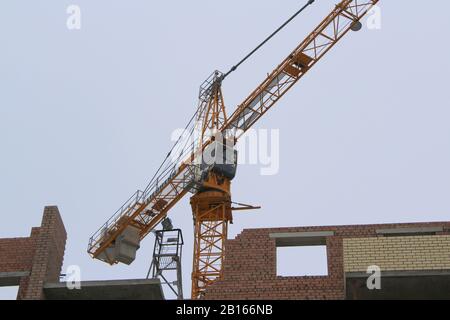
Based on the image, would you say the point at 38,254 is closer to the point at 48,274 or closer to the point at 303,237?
the point at 48,274

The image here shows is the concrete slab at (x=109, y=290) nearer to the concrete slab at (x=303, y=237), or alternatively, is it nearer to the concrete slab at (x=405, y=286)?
the concrete slab at (x=303, y=237)

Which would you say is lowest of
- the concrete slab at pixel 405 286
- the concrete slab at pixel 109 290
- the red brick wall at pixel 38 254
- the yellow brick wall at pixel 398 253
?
the concrete slab at pixel 405 286

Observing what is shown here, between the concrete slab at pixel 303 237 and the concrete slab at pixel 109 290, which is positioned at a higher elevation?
the concrete slab at pixel 303 237

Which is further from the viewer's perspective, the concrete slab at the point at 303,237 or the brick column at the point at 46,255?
the brick column at the point at 46,255

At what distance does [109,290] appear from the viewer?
57.8 feet

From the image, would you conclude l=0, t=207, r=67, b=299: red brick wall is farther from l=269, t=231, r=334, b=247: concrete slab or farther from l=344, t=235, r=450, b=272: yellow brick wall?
l=344, t=235, r=450, b=272: yellow brick wall

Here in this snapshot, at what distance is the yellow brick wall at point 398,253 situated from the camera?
15422mm

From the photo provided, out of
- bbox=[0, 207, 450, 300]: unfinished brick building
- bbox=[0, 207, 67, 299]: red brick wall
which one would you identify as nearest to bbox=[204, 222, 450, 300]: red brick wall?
bbox=[0, 207, 450, 300]: unfinished brick building

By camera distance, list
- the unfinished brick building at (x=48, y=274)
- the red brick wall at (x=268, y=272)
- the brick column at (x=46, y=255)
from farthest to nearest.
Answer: the brick column at (x=46, y=255), the unfinished brick building at (x=48, y=274), the red brick wall at (x=268, y=272)

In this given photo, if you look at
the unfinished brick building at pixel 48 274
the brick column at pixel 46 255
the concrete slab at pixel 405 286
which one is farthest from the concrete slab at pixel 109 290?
the concrete slab at pixel 405 286

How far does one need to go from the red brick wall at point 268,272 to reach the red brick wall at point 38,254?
4.18 meters
